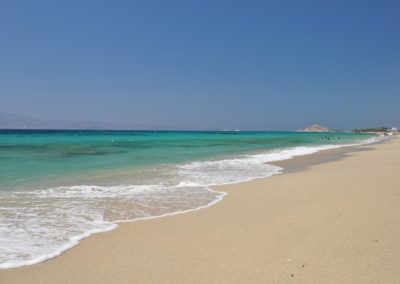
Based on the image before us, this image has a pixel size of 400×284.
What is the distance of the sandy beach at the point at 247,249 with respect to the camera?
3.53 metres

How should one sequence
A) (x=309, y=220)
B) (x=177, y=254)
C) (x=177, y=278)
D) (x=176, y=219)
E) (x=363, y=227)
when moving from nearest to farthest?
(x=177, y=278), (x=177, y=254), (x=363, y=227), (x=309, y=220), (x=176, y=219)

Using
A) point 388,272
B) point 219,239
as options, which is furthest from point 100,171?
point 388,272

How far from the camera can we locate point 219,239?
4738 millimetres

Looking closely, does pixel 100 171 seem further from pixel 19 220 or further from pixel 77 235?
pixel 77 235

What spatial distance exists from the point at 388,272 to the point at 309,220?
210cm

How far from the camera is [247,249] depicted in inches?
169

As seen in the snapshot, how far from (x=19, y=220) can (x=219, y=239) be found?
11.7ft

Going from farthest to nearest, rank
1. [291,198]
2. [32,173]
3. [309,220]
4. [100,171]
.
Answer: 1. [100,171]
2. [32,173]
3. [291,198]
4. [309,220]

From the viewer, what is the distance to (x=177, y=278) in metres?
3.49

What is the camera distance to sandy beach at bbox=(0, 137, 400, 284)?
11.6ft

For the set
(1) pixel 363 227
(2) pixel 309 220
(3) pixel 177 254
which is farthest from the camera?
(2) pixel 309 220

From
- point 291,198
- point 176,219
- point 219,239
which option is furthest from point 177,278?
point 291,198

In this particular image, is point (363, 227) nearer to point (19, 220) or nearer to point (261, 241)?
point (261, 241)

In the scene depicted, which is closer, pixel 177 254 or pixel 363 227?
pixel 177 254
